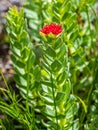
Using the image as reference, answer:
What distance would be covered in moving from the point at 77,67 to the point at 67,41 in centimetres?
17

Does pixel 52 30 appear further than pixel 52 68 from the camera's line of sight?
No

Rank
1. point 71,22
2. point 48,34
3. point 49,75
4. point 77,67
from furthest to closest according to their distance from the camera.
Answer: point 77,67 < point 71,22 < point 49,75 < point 48,34

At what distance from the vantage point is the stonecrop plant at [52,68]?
4.13 ft

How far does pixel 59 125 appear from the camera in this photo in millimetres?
1414

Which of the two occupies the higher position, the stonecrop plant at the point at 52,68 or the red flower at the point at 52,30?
the red flower at the point at 52,30

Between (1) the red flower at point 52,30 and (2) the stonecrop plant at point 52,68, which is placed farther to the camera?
(2) the stonecrop plant at point 52,68

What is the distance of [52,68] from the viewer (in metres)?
1.26

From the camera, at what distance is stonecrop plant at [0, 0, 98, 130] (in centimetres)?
126

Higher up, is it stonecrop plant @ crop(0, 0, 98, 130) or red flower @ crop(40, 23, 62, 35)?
red flower @ crop(40, 23, 62, 35)

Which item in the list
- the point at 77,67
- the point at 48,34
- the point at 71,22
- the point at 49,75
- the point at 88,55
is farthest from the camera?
the point at 88,55

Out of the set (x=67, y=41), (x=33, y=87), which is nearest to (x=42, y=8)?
(x=67, y=41)

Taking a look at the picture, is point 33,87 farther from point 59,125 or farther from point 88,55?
point 88,55

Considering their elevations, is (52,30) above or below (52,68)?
above

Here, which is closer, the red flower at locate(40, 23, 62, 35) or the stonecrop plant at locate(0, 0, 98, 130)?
the red flower at locate(40, 23, 62, 35)
